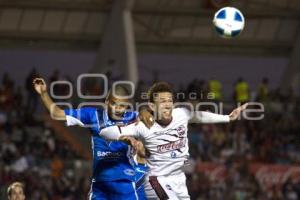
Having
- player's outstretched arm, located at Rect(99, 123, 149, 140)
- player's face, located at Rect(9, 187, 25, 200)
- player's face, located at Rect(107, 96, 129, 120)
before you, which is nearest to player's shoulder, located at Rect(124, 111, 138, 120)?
player's face, located at Rect(107, 96, 129, 120)

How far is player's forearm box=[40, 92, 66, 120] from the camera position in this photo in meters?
10.1

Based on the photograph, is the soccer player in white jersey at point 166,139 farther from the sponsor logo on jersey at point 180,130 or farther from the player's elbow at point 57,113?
the player's elbow at point 57,113

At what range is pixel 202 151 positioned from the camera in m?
26.5

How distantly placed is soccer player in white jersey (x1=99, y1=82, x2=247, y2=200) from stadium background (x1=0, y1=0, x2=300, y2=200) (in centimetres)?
1188

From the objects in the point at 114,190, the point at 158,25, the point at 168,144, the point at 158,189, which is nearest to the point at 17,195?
the point at 114,190

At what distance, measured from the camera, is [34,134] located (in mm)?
26969

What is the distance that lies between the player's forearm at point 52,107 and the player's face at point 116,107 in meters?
0.58

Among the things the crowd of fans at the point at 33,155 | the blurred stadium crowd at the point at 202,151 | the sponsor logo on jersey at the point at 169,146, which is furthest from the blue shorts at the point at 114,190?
the blurred stadium crowd at the point at 202,151

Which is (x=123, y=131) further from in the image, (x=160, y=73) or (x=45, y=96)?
(x=160, y=73)

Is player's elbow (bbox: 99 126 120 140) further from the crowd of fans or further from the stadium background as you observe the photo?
the stadium background

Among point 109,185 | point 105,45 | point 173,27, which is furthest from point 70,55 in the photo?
point 109,185

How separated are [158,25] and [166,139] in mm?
25059

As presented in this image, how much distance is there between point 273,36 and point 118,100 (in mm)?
27019

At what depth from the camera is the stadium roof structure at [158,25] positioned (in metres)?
33.6
